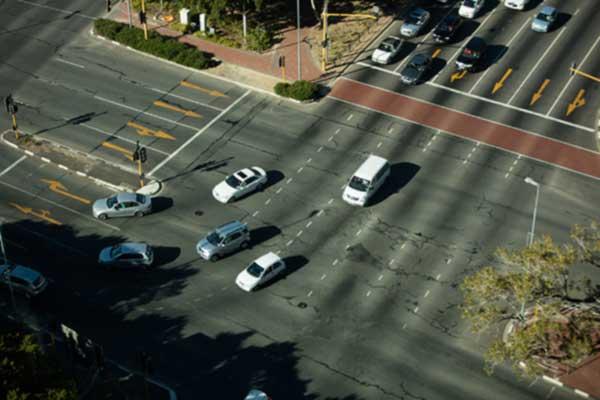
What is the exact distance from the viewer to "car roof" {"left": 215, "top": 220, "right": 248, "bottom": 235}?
223 ft

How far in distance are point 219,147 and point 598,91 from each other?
37.1m

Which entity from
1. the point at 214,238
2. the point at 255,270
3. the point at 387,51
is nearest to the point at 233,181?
the point at 214,238

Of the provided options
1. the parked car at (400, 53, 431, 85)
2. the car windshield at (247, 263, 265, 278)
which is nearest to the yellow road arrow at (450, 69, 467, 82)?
the parked car at (400, 53, 431, 85)

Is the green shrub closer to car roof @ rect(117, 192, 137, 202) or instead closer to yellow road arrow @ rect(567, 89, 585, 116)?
car roof @ rect(117, 192, 137, 202)

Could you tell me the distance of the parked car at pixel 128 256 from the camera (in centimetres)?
6662

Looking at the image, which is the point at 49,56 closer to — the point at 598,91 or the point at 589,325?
the point at 598,91

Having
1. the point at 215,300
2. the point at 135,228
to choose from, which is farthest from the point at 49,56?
the point at 215,300

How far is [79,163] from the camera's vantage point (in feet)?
255

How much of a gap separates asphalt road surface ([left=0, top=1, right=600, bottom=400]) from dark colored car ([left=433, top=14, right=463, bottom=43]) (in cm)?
860

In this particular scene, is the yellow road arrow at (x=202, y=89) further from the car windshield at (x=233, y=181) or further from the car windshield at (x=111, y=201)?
the car windshield at (x=111, y=201)

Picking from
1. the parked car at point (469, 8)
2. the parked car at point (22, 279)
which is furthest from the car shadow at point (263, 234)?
the parked car at point (469, 8)

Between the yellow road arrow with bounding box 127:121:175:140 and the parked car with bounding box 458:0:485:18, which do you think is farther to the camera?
the parked car with bounding box 458:0:485:18

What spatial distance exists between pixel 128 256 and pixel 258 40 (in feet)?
108

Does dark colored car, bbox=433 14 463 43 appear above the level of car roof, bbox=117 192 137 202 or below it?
above
